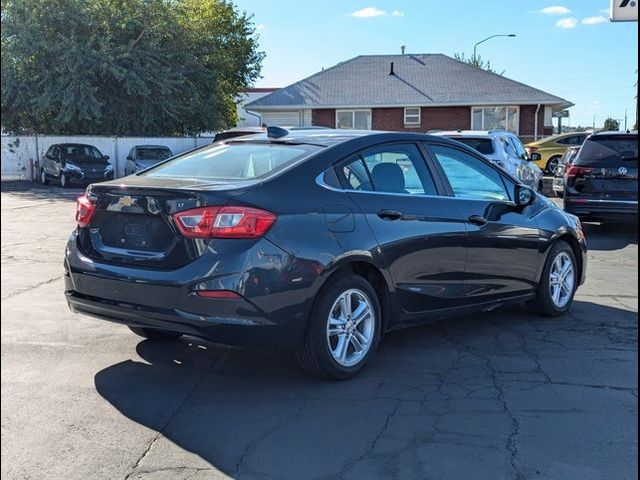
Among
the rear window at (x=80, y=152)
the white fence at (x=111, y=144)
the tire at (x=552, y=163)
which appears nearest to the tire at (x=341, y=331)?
the rear window at (x=80, y=152)

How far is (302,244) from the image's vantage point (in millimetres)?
4301

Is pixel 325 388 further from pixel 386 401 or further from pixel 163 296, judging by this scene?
pixel 163 296

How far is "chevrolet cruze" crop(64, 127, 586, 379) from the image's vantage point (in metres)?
4.14

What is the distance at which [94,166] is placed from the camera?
24.7m

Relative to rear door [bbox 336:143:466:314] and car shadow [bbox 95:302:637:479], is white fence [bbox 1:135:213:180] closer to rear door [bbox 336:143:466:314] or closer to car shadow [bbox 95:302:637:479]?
car shadow [bbox 95:302:637:479]

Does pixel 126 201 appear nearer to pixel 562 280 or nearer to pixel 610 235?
pixel 562 280

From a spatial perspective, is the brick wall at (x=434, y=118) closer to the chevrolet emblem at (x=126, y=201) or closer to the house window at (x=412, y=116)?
the house window at (x=412, y=116)

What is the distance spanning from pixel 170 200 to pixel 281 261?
77cm

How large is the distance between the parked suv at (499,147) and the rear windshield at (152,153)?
1451 centimetres

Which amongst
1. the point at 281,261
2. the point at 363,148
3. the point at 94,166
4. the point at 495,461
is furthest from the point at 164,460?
the point at 94,166

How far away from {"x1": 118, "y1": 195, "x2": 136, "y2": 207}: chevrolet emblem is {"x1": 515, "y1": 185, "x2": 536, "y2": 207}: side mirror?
336 cm

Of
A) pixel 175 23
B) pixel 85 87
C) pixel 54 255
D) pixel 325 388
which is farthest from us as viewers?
pixel 175 23

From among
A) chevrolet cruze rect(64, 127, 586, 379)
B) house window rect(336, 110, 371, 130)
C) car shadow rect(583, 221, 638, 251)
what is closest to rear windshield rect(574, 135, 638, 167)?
car shadow rect(583, 221, 638, 251)

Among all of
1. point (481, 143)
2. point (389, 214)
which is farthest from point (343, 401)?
point (481, 143)
